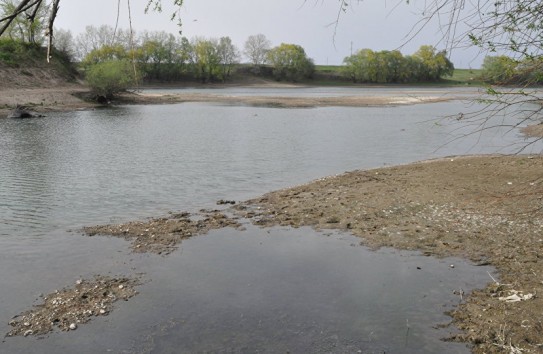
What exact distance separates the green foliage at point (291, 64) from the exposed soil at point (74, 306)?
419 ft

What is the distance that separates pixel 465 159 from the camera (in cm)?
2245

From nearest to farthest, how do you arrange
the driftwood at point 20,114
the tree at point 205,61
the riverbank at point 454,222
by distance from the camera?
A: 1. the riverbank at point 454,222
2. the driftwood at point 20,114
3. the tree at point 205,61

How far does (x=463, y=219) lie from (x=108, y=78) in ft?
185

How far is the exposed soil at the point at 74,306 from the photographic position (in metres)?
8.05

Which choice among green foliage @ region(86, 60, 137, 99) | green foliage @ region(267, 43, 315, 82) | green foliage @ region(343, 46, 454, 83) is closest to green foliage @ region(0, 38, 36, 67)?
green foliage @ region(86, 60, 137, 99)

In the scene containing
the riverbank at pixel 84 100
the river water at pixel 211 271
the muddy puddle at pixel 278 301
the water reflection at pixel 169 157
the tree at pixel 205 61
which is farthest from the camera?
the tree at pixel 205 61

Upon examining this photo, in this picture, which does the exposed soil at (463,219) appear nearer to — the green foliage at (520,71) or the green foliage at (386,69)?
the green foliage at (520,71)

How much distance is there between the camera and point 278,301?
9125 millimetres

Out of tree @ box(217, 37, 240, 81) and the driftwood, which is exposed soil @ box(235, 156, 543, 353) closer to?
the driftwood

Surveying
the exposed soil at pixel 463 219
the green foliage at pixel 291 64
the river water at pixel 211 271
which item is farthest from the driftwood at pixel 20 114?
the green foliage at pixel 291 64

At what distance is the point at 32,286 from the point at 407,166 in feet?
52.6

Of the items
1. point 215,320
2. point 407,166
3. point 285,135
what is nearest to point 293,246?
point 215,320

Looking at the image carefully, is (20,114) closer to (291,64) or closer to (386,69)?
(291,64)

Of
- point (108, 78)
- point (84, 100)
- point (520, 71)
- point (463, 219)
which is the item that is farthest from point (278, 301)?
point (108, 78)
